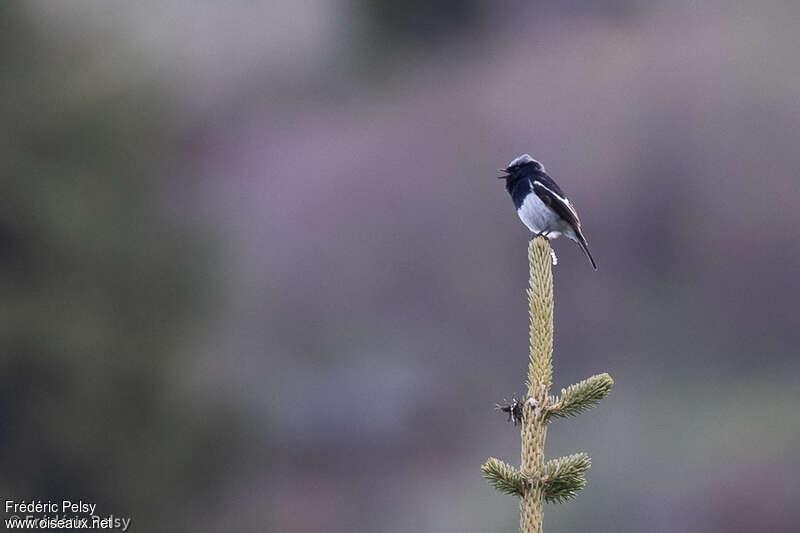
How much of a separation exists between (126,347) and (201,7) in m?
16.4

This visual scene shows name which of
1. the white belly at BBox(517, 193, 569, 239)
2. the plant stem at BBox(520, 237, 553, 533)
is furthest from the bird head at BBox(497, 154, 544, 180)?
the plant stem at BBox(520, 237, 553, 533)

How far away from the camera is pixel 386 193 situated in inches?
882

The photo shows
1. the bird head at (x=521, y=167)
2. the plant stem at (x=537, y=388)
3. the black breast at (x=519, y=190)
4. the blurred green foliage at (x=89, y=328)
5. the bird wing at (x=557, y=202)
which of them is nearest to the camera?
the plant stem at (x=537, y=388)

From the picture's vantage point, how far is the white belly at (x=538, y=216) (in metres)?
6.31

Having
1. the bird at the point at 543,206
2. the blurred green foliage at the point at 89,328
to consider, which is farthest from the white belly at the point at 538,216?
the blurred green foliage at the point at 89,328

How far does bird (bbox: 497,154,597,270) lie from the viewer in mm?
6301

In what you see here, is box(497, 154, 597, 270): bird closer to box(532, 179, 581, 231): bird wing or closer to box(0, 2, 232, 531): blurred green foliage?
box(532, 179, 581, 231): bird wing

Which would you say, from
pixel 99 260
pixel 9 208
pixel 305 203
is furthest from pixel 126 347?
pixel 305 203

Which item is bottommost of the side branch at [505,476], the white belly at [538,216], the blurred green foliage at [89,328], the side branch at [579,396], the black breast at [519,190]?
the side branch at [505,476]

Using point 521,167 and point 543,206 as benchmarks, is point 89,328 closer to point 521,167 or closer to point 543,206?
point 521,167

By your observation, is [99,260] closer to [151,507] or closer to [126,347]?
[126,347]

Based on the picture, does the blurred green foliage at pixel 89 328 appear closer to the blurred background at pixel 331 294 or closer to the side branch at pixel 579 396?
the blurred background at pixel 331 294

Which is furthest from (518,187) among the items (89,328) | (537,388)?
(89,328)

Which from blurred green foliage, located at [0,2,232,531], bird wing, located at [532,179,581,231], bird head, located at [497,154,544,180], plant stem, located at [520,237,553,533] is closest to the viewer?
plant stem, located at [520,237,553,533]
